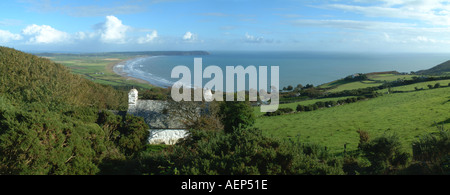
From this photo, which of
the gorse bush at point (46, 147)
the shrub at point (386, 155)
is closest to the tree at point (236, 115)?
the gorse bush at point (46, 147)

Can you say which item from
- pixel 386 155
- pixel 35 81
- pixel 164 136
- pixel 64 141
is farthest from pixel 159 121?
pixel 386 155

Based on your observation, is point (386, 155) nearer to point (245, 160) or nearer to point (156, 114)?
point (245, 160)

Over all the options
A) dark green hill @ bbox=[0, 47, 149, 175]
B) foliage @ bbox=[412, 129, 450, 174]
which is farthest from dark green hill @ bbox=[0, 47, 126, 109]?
foliage @ bbox=[412, 129, 450, 174]

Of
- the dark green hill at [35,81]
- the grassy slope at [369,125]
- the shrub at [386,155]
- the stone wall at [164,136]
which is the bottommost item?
the stone wall at [164,136]

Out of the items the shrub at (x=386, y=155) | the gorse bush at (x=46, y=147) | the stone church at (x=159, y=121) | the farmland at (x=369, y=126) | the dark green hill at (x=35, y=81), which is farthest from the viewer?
the dark green hill at (x=35, y=81)

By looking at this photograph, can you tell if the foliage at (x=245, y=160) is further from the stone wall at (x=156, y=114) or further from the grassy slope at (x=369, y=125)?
the stone wall at (x=156, y=114)

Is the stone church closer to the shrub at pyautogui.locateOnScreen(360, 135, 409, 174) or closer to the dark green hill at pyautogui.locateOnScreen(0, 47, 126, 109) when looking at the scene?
the dark green hill at pyautogui.locateOnScreen(0, 47, 126, 109)

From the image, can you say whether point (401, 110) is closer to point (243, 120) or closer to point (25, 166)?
point (243, 120)
